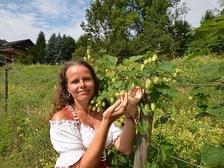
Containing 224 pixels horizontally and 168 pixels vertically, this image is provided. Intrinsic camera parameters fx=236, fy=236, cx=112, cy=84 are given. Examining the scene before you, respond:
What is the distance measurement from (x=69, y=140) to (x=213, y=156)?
932mm

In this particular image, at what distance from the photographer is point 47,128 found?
3604 millimetres

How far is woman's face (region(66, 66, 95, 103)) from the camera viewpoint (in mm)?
1779

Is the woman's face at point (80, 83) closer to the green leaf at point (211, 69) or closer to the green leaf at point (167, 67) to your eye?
the green leaf at point (167, 67)

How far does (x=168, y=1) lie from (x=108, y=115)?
31.1 m

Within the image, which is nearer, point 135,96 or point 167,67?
point 167,67

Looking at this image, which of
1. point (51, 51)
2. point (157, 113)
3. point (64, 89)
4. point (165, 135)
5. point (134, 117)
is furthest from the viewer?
point (51, 51)

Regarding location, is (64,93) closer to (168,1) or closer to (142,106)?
(142,106)

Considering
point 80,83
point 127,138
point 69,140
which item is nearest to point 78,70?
point 80,83

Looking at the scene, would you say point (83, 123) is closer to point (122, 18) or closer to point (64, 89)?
point (64, 89)

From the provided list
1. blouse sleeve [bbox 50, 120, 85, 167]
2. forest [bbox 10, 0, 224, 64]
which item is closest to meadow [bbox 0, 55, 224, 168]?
blouse sleeve [bbox 50, 120, 85, 167]

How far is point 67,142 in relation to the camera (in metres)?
1.62

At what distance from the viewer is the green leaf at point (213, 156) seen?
1067 millimetres

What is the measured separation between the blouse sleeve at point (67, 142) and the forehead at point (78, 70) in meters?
0.37

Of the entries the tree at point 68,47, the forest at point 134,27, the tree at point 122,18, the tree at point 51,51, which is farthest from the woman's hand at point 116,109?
the tree at point 68,47
